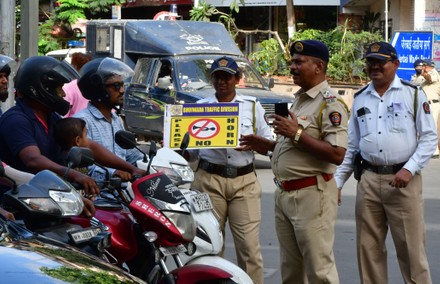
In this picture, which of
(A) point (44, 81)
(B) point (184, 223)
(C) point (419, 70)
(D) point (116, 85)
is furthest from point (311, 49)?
(C) point (419, 70)

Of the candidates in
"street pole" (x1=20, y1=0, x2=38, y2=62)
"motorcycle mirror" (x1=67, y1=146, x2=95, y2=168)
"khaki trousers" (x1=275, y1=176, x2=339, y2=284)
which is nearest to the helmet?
"khaki trousers" (x1=275, y1=176, x2=339, y2=284)

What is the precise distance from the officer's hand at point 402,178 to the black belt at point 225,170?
1.15 m

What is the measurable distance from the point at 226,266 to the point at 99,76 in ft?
5.45

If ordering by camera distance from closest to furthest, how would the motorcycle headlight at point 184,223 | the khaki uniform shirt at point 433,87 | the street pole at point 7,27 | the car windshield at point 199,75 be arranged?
the motorcycle headlight at point 184,223 < the street pole at point 7,27 < the khaki uniform shirt at point 433,87 < the car windshield at point 199,75

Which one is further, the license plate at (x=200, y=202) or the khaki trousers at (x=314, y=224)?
the khaki trousers at (x=314, y=224)

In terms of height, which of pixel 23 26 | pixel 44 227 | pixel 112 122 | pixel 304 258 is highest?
pixel 23 26

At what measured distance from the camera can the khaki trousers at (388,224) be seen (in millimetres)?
7336

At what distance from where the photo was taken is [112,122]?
7016 millimetres

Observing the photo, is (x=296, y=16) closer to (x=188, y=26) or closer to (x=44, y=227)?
(x=188, y=26)

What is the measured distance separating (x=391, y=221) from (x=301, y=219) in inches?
40.3

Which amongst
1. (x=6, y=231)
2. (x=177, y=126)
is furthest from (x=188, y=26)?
(x=6, y=231)

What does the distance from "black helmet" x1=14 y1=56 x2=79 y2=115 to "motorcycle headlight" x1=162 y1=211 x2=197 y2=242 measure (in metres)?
1.25

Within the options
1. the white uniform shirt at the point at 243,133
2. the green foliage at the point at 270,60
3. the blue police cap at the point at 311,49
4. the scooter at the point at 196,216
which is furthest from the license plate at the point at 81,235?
the green foliage at the point at 270,60

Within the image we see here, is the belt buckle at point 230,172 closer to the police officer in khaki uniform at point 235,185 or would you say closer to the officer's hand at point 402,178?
the police officer in khaki uniform at point 235,185
